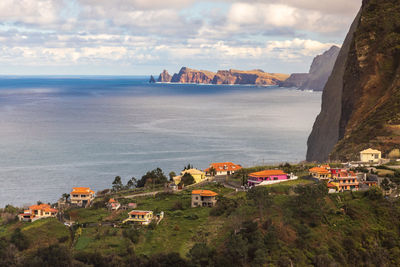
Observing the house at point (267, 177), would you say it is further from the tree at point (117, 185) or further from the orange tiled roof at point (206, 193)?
the tree at point (117, 185)

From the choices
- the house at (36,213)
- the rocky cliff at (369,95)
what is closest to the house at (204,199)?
the house at (36,213)

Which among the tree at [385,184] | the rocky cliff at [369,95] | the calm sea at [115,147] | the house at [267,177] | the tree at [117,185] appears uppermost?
the rocky cliff at [369,95]

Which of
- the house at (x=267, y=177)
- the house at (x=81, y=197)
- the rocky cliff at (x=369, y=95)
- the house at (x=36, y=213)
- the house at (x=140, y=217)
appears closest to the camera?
the house at (x=140, y=217)

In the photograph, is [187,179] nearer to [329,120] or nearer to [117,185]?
[117,185]

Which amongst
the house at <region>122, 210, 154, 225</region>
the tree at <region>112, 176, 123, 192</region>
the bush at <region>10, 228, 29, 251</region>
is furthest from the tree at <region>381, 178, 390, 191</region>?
the bush at <region>10, 228, 29, 251</region>

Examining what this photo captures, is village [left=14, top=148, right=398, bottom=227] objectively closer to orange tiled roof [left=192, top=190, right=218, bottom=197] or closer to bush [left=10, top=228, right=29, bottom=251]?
orange tiled roof [left=192, top=190, right=218, bottom=197]

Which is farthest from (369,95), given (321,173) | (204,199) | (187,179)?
(204,199)

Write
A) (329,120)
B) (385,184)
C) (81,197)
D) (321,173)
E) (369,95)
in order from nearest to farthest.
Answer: (385,184)
(321,173)
(81,197)
(369,95)
(329,120)
